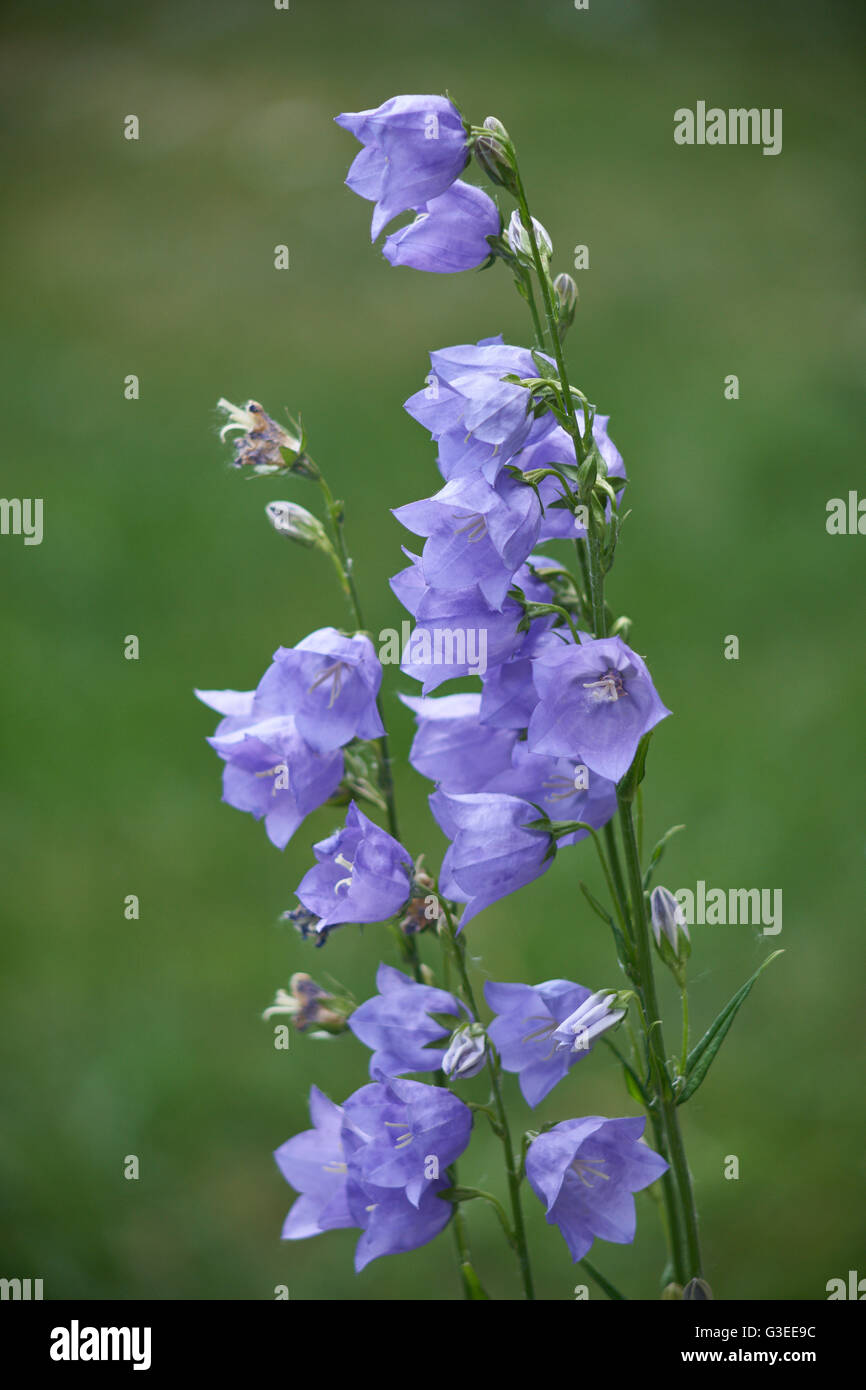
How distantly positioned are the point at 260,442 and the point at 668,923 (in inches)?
17.6

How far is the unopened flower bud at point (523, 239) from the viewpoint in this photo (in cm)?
77

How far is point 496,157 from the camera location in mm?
763

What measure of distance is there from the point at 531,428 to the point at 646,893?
0.32 m

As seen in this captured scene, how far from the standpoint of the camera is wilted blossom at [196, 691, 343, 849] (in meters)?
0.80

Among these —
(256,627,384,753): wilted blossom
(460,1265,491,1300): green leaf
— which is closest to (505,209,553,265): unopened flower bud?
(256,627,384,753): wilted blossom

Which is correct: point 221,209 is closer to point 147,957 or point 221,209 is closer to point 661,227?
point 661,227

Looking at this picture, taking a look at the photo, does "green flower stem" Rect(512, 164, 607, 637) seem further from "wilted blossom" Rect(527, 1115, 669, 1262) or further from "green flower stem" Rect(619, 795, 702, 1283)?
"wilted blossom" Rect(527, 1115, 669, 1262)

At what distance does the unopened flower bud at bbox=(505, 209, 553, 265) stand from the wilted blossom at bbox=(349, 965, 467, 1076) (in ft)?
1.51

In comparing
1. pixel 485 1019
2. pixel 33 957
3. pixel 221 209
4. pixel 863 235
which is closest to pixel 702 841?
pixel 485 1019

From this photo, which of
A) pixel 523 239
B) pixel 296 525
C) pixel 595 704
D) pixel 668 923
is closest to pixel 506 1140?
pixel 668 923

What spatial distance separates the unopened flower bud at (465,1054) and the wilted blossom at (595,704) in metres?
0.18

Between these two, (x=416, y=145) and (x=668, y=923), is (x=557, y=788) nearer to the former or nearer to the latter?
(x=668, y=923)

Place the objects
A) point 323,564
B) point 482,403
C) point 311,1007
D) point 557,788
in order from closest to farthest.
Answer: point 482,403 < point 557,788 < point 311,1007 < point 323,564

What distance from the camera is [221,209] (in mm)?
3336
